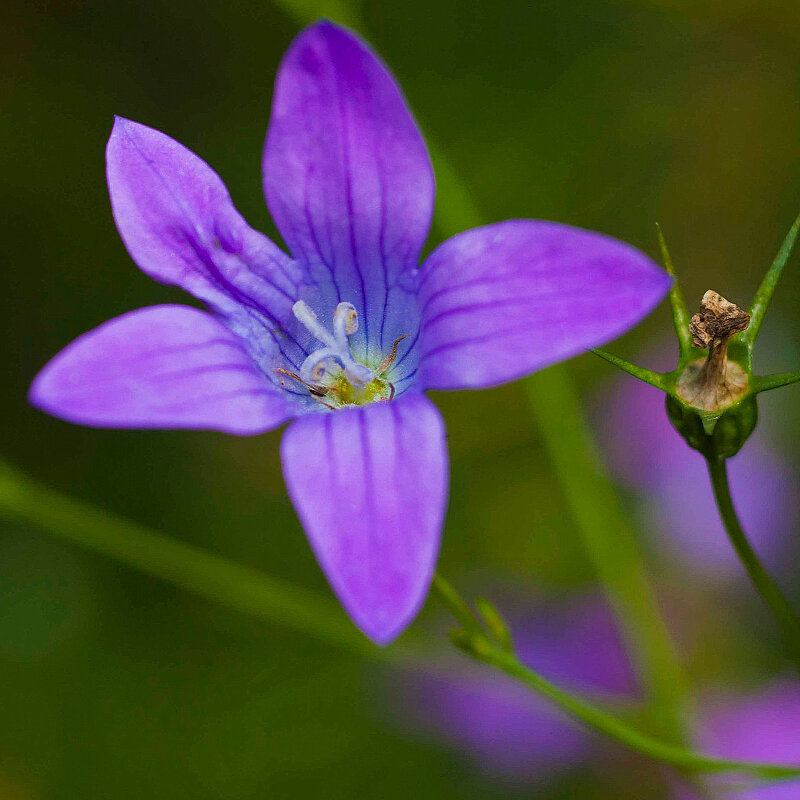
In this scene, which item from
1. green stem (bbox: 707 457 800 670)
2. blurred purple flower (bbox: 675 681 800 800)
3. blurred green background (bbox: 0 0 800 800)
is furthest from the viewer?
blurred green background (bbox: 0 0 800 800)

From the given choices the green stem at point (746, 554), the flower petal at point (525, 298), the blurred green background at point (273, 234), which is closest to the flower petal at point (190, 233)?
the flower petal at point (525, 298)

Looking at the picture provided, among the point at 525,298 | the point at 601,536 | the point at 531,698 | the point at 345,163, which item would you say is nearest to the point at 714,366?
the point at 525,298

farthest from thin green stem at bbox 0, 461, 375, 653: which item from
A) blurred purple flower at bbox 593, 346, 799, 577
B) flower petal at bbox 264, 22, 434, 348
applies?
blurred purple flower at bbox 593, 346, 799, 577

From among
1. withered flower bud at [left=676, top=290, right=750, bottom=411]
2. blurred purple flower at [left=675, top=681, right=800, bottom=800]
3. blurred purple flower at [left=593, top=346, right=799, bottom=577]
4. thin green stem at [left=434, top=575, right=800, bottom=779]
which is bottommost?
blurred purple flower at [left=675, top=681, right=800, bottom=800]

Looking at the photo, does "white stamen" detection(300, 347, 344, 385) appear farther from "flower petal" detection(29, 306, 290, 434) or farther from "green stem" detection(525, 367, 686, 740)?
"green stem" detection(525, 367, 686, 740)

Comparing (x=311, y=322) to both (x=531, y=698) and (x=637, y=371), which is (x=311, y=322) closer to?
(x=637, y=371)

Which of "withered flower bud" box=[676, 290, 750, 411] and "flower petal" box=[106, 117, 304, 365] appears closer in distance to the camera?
"withered flower bud" box=[676, 290, 750, 411]

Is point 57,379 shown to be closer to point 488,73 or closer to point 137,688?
point 137,688

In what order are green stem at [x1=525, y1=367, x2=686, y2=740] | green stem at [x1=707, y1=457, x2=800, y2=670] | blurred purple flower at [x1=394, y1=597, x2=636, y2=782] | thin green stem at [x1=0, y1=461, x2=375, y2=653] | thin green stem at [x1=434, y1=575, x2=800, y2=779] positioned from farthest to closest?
blurred purple flower at [x1=394, y1=597, x2=636, y2=782] → green stem at [x1=525, y1=367, x2=686, y2=740] → thin green stem at [x1=0, y1=461, x2=375, y2=653] → thin green stem at [x1=434, y1=575, x2=800, y2=779] → green stem at [x1=707, y1=457, x2=800, y2=670]
